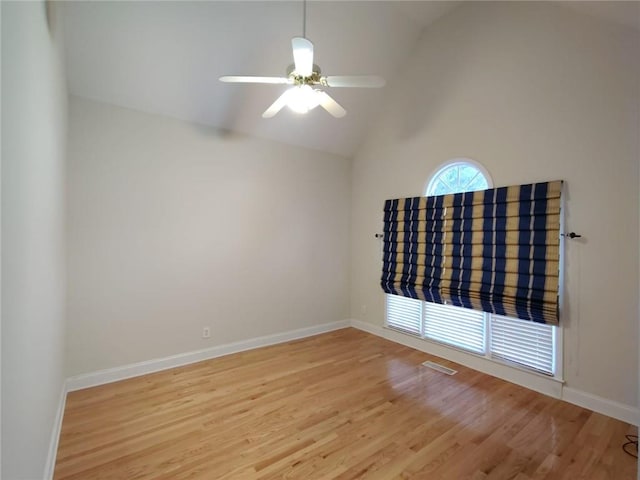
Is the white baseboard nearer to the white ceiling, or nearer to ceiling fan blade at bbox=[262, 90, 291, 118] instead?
the white ceiling

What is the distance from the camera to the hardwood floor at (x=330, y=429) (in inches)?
73.4

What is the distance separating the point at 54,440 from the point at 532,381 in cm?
389

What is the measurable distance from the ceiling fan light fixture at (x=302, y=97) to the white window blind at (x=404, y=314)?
9.23 ft

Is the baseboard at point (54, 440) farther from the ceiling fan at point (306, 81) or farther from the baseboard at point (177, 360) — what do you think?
the ceiling fan at point (306, 81)

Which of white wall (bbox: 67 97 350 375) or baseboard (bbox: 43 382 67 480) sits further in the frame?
white wall (bbox: 67 97 350 375)

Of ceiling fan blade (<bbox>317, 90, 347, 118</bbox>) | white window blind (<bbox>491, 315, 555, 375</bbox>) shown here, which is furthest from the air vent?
ceiling fan blade (<bbox>317, 90, 347, 118</bbox>)

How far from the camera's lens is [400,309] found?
4152 millimetres

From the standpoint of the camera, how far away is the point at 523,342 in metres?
2.96

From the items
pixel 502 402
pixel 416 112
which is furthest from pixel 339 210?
pixel 502 402

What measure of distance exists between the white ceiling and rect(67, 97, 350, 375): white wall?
0.25 m

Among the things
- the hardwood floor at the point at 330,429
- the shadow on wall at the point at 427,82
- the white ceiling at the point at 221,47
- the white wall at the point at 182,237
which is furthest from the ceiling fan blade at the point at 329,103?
the hardwood floor at the point at 330,429

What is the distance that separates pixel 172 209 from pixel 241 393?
2038 mm

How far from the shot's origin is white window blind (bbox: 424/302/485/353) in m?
3.32

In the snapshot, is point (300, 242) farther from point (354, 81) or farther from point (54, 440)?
point (54, 440)
